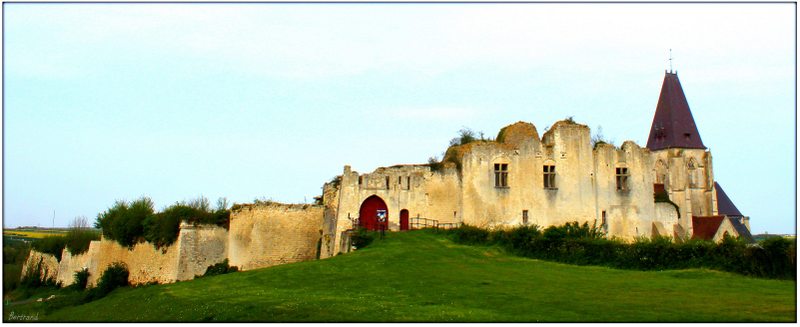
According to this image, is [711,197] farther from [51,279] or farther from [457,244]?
[51,279]

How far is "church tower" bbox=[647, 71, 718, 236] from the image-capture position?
66.7 meters

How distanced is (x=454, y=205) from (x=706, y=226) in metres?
24.0

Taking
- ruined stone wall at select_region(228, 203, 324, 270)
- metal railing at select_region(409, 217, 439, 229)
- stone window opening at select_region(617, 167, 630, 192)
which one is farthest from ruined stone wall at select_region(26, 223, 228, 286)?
stone window opening at select_region(617, 167, 630, 192)

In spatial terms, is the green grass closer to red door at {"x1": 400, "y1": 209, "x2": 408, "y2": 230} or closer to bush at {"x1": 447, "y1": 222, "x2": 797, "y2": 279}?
bush at {"x1": 447, "y1": 222, "x2": 797, "y2": 279}

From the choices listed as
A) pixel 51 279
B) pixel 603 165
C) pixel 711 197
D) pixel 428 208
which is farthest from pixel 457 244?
pixel 711 197

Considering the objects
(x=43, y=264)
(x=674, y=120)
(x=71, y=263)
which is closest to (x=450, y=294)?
(x=71, y=263)

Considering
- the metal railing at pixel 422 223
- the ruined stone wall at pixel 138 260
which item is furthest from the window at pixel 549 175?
the ruined stone wall at pixel 138 260

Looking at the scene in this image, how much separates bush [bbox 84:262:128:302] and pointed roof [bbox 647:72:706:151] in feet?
163

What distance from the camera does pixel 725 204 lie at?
7381 cm

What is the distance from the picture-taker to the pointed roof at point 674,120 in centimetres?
6675

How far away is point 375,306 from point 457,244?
15230mm

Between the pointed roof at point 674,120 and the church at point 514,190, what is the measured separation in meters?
25.1

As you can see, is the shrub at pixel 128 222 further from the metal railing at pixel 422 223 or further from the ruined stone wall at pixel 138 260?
the metal railing at pixel 422 223

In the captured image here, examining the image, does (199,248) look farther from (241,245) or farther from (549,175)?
(549,175)
